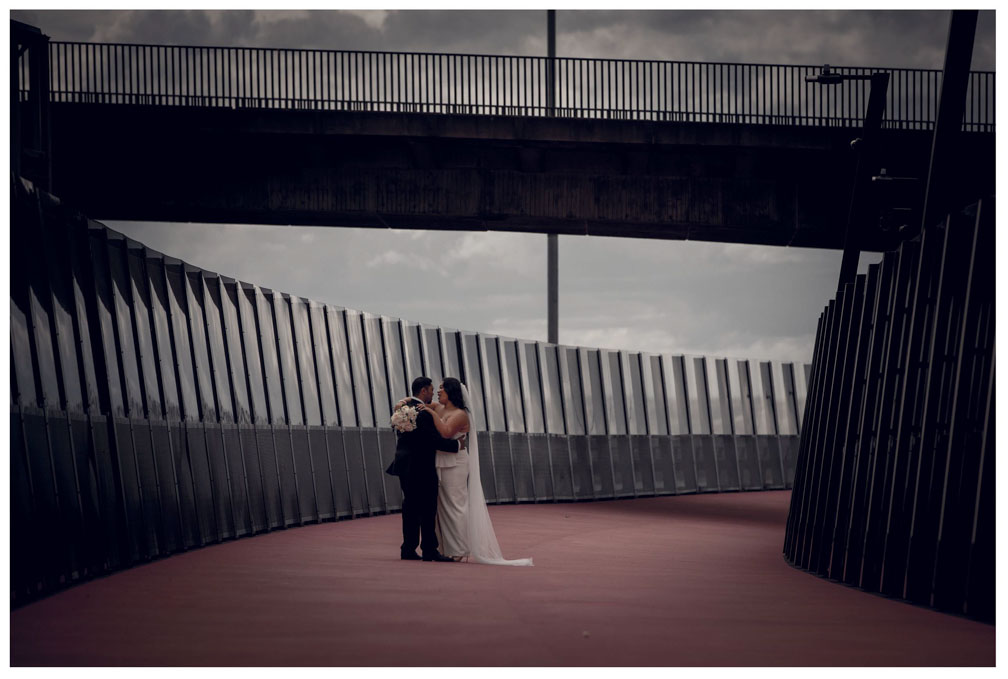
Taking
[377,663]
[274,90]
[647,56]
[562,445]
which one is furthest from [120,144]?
[377,663]

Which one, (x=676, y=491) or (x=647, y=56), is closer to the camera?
(x=647, y=56)

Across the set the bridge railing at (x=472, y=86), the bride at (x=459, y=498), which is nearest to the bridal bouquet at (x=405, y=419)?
the bride at (x=459, y=498)

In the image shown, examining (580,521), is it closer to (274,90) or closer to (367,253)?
(274,90)

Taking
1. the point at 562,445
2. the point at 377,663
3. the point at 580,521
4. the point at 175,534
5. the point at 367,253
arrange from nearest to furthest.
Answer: the point at 377,663
the point at 175,534
the point at 580,521
the point at 562,445
the point at 367,253

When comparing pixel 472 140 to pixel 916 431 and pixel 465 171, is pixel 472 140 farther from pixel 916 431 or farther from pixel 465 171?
pixel 916 431

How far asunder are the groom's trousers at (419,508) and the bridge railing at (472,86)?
8275 mm

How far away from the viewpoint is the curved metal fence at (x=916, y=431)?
31.1 ft

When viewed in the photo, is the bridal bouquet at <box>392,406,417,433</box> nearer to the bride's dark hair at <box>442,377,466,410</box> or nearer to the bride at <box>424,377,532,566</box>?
the bride at <box>424,377,532,566</box>

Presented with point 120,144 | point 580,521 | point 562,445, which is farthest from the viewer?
point 562,445

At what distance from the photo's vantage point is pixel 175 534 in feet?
45.1

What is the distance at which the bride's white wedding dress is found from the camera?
534 inches

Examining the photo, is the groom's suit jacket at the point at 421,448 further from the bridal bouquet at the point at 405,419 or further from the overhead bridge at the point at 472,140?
the overhead bridge at the point at 472,140

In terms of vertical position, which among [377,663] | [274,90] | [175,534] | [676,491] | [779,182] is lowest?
[676,491]

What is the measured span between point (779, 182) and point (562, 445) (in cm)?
926
